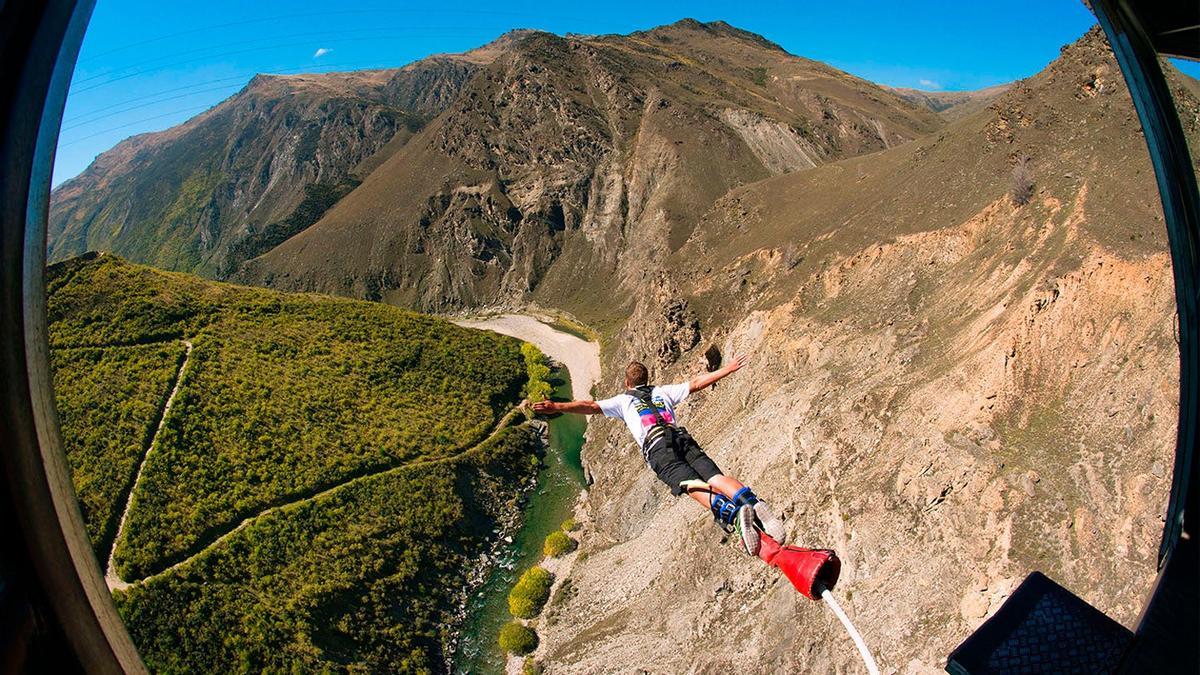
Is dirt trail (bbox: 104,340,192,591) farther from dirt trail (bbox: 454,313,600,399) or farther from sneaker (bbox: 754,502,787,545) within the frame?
dirt trail (bbox: 454,313,600,399)

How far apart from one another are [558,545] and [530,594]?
387 centimetres

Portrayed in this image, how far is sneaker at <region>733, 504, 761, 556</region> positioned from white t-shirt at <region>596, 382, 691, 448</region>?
1.45m

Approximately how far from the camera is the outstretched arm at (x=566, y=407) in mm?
6191

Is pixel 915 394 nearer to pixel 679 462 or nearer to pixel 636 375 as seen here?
pixel 679 462

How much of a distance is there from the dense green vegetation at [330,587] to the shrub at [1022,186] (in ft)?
106

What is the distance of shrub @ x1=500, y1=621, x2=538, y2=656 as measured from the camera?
26.8 metres

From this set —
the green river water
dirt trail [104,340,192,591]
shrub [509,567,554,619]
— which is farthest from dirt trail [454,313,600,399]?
dirt trail [104,340,192,591]

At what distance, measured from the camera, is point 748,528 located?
6133 mm

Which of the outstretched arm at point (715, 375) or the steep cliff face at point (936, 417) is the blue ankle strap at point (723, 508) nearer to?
the outstretched arm at point (715, 375)

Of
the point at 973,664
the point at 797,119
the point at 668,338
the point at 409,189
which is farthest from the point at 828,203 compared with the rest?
the point at 409,189

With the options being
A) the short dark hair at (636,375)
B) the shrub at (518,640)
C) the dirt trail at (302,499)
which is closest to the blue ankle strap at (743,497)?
the short dark hair at (636,375)

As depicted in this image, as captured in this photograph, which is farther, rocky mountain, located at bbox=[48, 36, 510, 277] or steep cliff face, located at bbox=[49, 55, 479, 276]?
steep cliff face, located at bbox=[49, 55, 479, 276]

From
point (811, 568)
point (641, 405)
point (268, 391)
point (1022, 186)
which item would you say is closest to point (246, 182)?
point (268, 391)

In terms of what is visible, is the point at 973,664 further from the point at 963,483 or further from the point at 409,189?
the point at 409,189
